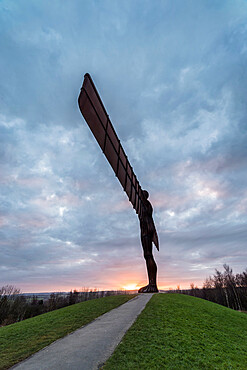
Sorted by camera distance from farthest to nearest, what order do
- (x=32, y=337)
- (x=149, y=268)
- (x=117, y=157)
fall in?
1. (x=149, y=268)
2. (x=117, y=157)
3. (x=32, y=337)

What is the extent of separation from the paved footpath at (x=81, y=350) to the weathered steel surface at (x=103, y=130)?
680 centimetres

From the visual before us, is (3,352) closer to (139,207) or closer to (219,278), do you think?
(139,207)

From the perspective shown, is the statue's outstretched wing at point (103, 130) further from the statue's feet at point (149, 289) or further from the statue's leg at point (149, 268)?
the statue's feet at point (149, 289)

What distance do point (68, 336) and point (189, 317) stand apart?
4.90 metres

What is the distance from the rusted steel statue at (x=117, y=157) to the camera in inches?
295

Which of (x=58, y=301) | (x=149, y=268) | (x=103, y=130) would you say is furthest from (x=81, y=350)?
(x=58, y=301)

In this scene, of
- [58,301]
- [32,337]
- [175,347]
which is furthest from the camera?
[58,301]

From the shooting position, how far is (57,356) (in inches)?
178

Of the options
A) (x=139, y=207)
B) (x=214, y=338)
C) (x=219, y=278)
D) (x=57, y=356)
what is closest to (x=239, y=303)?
(x=219, y=278)

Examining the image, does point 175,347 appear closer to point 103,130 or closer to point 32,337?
point 32,337

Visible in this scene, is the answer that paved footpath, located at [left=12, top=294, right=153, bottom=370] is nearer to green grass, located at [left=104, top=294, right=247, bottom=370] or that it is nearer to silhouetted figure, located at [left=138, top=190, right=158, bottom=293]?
green grass, located at [left=104, top=294, right=247, bottom=370]

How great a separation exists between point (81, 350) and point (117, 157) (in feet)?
26.1

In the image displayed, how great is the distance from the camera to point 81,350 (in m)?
4.66

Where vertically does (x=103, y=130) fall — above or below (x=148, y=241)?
above
